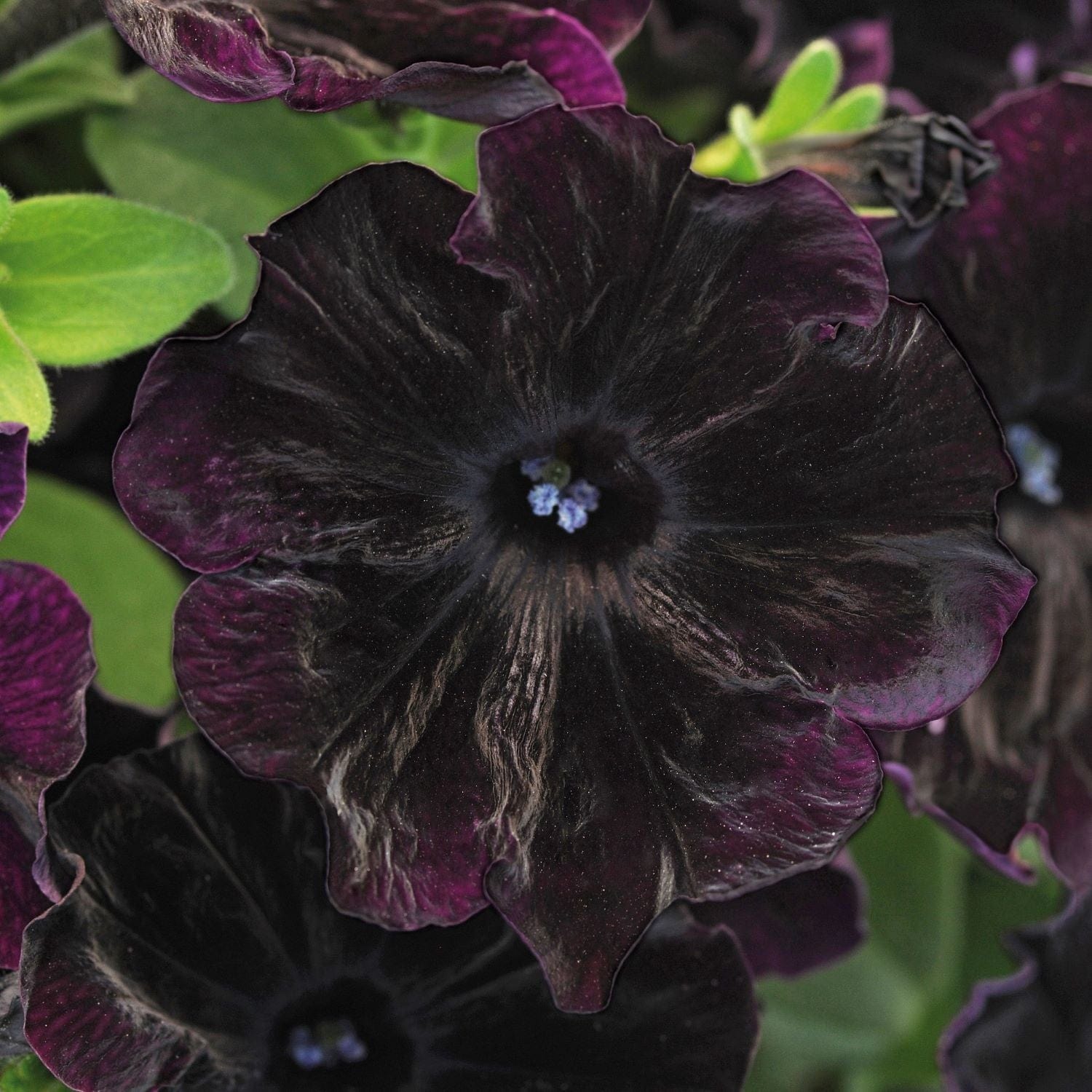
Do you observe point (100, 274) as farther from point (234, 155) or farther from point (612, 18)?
point (612, 18)

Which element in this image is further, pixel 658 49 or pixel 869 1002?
pixel 869 1002

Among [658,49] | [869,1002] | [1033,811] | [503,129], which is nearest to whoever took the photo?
[503,129]

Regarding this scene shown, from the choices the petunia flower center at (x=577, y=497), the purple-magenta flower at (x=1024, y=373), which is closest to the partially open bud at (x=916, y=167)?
the purple-magenta flower at (x=1024, y=373)

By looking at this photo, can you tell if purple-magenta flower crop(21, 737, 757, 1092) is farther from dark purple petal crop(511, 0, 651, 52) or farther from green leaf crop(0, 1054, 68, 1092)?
dark purple petal crop(511, 0, 651, 52)

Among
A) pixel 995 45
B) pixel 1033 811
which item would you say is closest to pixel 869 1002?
pixel 1033 811

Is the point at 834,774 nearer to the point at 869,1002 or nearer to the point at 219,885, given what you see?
the point at 219,885

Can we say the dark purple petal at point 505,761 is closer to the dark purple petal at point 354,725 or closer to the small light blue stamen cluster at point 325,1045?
the dark purple petal at point 354,725

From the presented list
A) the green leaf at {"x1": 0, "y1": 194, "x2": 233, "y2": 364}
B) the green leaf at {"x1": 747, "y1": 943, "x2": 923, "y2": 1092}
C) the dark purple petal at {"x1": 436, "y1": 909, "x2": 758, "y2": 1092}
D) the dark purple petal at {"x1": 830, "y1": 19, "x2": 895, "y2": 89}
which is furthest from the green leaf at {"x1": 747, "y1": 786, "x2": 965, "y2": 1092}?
the green leaf at {"x1": 0, "y1": 194, "x2": 233, "y2": 364}
